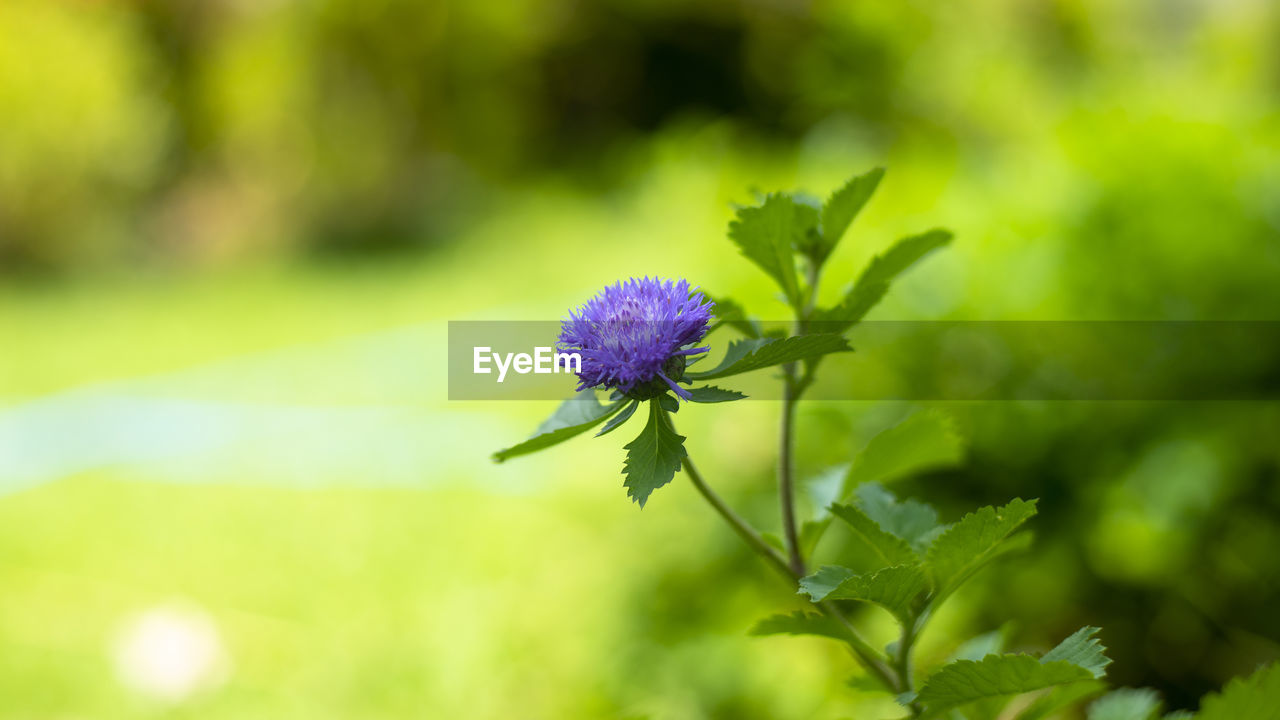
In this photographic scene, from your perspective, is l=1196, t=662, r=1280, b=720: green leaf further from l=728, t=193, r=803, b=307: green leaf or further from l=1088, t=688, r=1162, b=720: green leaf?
l=728, t=193, r=803, b=307: green leaf

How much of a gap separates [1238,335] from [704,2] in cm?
677

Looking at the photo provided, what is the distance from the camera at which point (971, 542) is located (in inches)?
13.8

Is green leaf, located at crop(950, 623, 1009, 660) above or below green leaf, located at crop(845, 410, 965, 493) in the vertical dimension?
below

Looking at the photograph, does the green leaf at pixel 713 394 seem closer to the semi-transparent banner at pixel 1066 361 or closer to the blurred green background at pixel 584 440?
the blurred green background at pixel 584 440

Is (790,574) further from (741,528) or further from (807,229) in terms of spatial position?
(807,229)

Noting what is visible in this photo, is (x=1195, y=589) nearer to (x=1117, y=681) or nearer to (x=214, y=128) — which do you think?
(x=1117, y=681)

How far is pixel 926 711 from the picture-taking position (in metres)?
0.37

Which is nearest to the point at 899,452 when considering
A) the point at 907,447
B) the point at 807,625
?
the point at 907,447

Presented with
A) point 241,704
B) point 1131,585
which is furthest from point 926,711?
point 241,704

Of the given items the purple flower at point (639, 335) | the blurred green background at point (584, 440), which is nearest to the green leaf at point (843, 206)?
the purple flower at point (639, 335)

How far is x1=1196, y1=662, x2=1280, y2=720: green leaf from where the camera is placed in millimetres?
344

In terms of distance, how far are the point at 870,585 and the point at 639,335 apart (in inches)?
4.6

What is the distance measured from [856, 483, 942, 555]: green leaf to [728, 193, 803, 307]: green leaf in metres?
0.10

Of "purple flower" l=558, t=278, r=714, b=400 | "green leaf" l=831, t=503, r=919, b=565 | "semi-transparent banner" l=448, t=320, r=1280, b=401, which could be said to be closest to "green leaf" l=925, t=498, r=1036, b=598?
"green leaf" l=831, t=503, r=919, b=565
